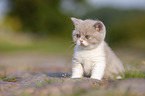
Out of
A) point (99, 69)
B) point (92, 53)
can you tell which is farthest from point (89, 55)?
point (99, 69)

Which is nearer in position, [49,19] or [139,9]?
[139,9]

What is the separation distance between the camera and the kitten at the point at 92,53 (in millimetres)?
4391

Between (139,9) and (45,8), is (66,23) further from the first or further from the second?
(139,9)

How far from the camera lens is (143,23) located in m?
18.8

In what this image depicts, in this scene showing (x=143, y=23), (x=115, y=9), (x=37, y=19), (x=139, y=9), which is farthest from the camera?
(x=37, y=19)

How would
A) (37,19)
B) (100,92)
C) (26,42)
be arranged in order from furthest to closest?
(37,19)
(26,42)
(100,92)

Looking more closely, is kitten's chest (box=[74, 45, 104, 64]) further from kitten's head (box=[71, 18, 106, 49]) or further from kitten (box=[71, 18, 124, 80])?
kitten's head (box=[71, 18, 106, 49])

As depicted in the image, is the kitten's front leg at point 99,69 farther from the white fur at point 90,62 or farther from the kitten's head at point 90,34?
the kitten's head at point 90,34

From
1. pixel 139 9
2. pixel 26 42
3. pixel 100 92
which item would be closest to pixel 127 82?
pixel 100 92

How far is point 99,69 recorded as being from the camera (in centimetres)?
438

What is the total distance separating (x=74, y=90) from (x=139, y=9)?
20151mm

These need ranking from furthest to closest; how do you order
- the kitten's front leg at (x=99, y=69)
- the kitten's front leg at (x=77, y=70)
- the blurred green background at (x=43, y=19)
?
the blurred green background at (x=43, y=19), the kitten's front leg at (x=77, y=70), the kitten's front leg at (x=99, y=69)

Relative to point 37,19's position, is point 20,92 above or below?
below

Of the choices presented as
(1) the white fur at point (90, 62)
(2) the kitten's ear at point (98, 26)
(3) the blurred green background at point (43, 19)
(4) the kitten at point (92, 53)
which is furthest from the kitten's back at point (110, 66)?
(3) the blurred green background at point (43, 19)
